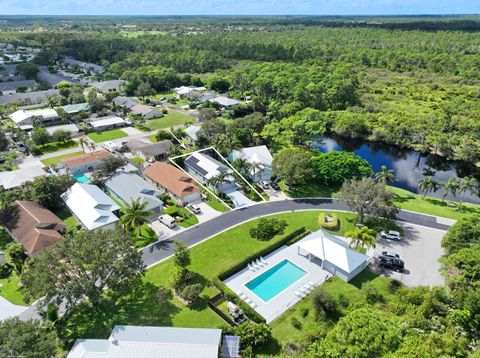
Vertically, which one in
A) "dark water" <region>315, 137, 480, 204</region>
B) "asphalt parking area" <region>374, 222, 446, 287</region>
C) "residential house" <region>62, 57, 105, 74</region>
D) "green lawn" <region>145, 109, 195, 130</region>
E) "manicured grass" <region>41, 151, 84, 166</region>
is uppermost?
"asphalt parking area" <region>374, 222, 446, 287</region>

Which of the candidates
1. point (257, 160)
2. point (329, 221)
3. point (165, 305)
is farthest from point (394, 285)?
point (257, 160)

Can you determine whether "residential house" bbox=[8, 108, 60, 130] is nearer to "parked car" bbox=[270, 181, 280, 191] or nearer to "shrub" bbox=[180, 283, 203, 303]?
"parked car" bbox=[270, 181, 280, 191]

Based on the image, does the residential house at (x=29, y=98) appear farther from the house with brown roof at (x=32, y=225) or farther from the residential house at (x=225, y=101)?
the house with brown roof at (x=32, y=225)

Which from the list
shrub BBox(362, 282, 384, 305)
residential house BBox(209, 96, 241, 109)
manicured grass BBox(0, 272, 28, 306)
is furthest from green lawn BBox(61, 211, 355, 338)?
residential house BBox(209, 96, 241, 109)

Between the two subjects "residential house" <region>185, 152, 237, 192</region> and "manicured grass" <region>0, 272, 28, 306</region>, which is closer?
"manicured grass" <region>0, 272, 28, 306</region>

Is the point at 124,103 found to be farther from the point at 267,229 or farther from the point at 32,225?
the point at 267,229

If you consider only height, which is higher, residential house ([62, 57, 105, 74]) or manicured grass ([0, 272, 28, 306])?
manicured grass ([0, 272, 28, 306])
